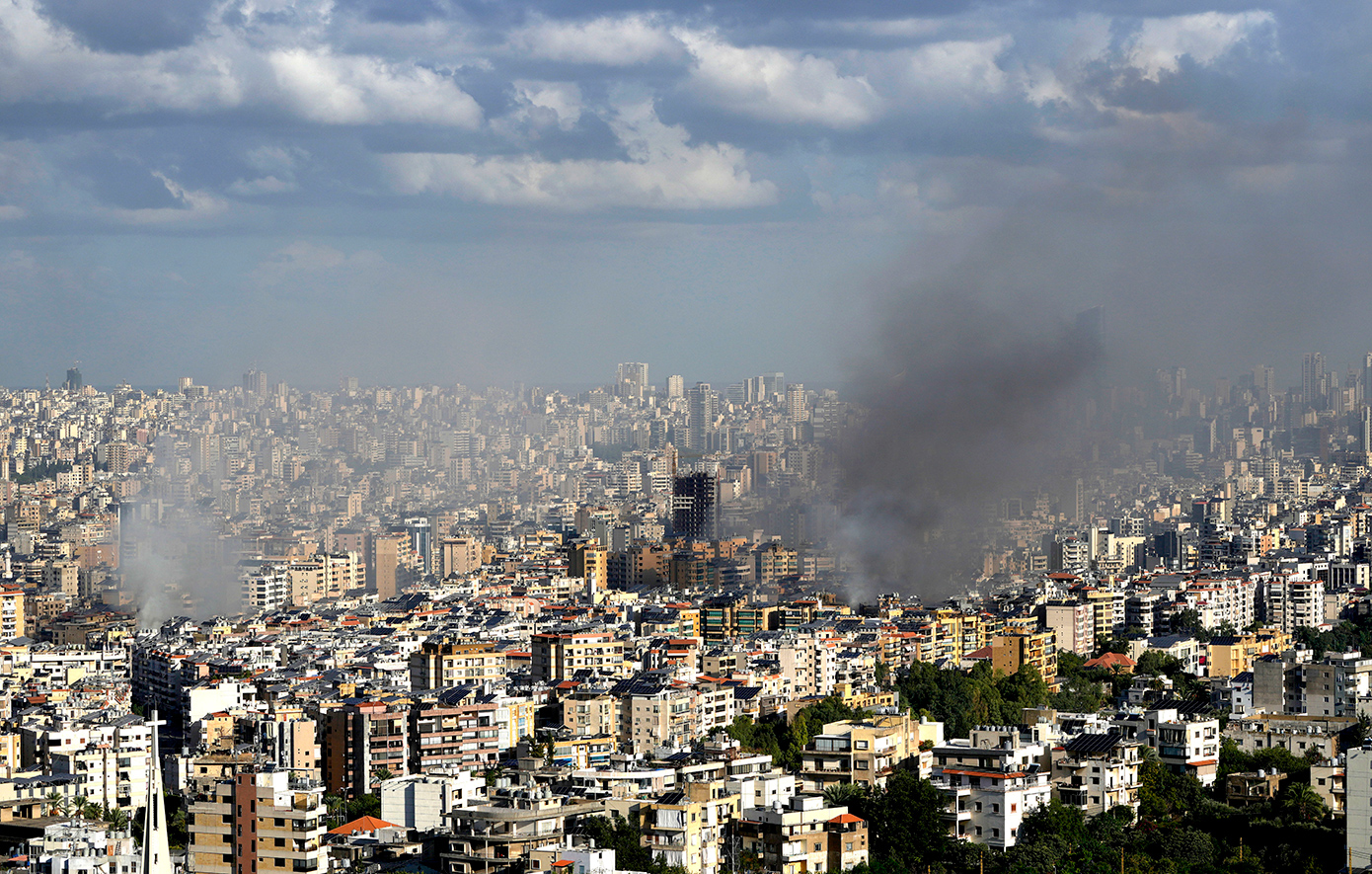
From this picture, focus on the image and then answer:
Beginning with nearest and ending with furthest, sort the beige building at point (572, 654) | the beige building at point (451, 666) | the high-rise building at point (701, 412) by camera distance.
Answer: the beige building at point (451, 666), the beige building at point (572, 654), the high-rise building at point (701, 412)

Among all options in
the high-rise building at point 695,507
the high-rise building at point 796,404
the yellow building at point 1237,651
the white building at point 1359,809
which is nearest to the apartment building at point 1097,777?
the white building at point 1359,809

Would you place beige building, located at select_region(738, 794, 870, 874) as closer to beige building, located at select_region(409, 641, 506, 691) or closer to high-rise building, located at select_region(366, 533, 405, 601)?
beige building, located at select_region(409, 641, 506, 691)

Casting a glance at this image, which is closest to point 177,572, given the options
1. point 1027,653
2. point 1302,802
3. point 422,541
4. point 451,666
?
point 422,541

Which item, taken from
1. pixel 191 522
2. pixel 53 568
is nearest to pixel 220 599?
pixel 53 568

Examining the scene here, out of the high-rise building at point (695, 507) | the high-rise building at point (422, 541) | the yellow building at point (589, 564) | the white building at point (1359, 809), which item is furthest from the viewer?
the high-rise building at point (695, 507)

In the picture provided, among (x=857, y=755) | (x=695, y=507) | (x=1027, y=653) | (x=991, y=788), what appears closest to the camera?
(x=991, y=788)

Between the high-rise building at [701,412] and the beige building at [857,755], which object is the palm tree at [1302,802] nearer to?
the beige building at [857,755]

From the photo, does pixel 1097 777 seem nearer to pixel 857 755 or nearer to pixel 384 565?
pixel 857 755
